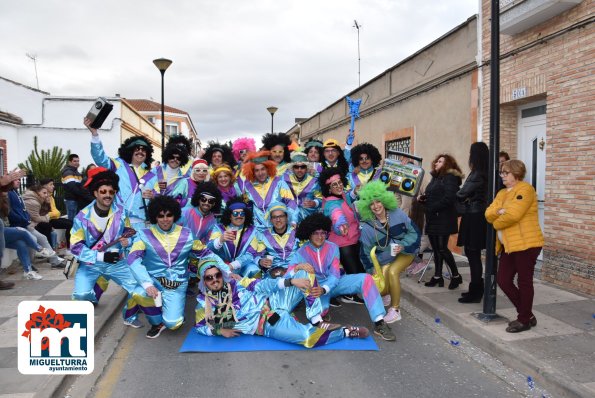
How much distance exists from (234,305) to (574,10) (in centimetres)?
589

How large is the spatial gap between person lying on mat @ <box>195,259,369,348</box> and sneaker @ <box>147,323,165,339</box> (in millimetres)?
420

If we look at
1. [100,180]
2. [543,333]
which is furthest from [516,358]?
[100,180]

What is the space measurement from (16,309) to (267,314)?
3.14 meters

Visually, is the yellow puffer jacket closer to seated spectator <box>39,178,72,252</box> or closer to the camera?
the camera

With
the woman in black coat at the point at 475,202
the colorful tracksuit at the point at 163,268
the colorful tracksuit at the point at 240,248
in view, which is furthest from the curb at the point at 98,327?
the woman in black coat at the point at 475,202

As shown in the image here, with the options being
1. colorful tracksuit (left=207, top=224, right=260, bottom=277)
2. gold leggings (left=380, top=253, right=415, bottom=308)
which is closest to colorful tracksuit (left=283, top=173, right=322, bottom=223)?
colorful tracksuit (left=207, top=224, right=260, bottom=277)

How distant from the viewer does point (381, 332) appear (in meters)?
4.74

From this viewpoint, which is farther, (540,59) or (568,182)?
→ (540,59)

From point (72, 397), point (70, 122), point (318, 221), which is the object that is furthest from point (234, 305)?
point (70, 122)

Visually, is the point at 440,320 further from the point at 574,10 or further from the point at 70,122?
the point at 70,122

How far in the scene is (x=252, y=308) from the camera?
480 centimetres

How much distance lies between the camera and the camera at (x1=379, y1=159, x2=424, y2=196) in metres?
6.42

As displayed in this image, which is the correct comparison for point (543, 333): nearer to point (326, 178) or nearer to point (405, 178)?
point (405, 178)

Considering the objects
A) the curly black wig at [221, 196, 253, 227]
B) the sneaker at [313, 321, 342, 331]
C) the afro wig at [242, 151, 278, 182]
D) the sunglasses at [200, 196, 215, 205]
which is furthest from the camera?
the afro wig at [242, 151, 278, 182]
